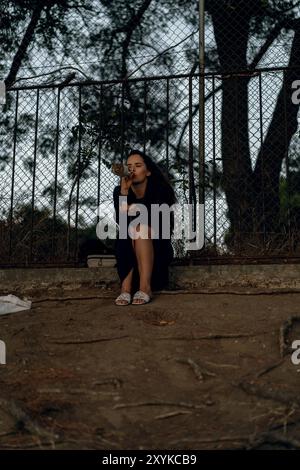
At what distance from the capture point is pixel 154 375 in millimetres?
3873

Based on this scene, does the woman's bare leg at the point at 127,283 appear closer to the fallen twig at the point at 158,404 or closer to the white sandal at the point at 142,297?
the white sandal at the point at 142,297

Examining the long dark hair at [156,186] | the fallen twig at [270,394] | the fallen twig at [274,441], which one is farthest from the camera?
the long dark hair at [156,186]

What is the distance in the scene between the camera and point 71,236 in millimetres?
6934

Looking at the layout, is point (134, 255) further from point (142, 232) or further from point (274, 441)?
point (274, 441)

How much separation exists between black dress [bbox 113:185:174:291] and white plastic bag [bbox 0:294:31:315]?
861mm

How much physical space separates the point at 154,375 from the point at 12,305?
191 centimetres

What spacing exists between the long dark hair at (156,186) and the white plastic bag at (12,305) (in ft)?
4.75

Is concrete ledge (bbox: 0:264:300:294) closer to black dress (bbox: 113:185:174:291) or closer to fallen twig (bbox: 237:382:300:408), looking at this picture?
black dress (bbox: 113:185:174:291)

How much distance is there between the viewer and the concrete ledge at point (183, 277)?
18.7 ft

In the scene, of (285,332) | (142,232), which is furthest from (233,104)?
(285,332)

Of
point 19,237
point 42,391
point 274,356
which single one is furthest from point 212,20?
point 42,391

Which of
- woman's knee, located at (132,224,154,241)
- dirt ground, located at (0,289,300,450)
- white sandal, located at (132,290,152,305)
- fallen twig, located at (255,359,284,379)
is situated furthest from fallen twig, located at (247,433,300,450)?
woman's knee, located at (132,224,154,241)

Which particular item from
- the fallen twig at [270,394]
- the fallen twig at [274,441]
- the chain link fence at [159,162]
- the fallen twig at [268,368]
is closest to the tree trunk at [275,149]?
the chain link fence at [159,162]
